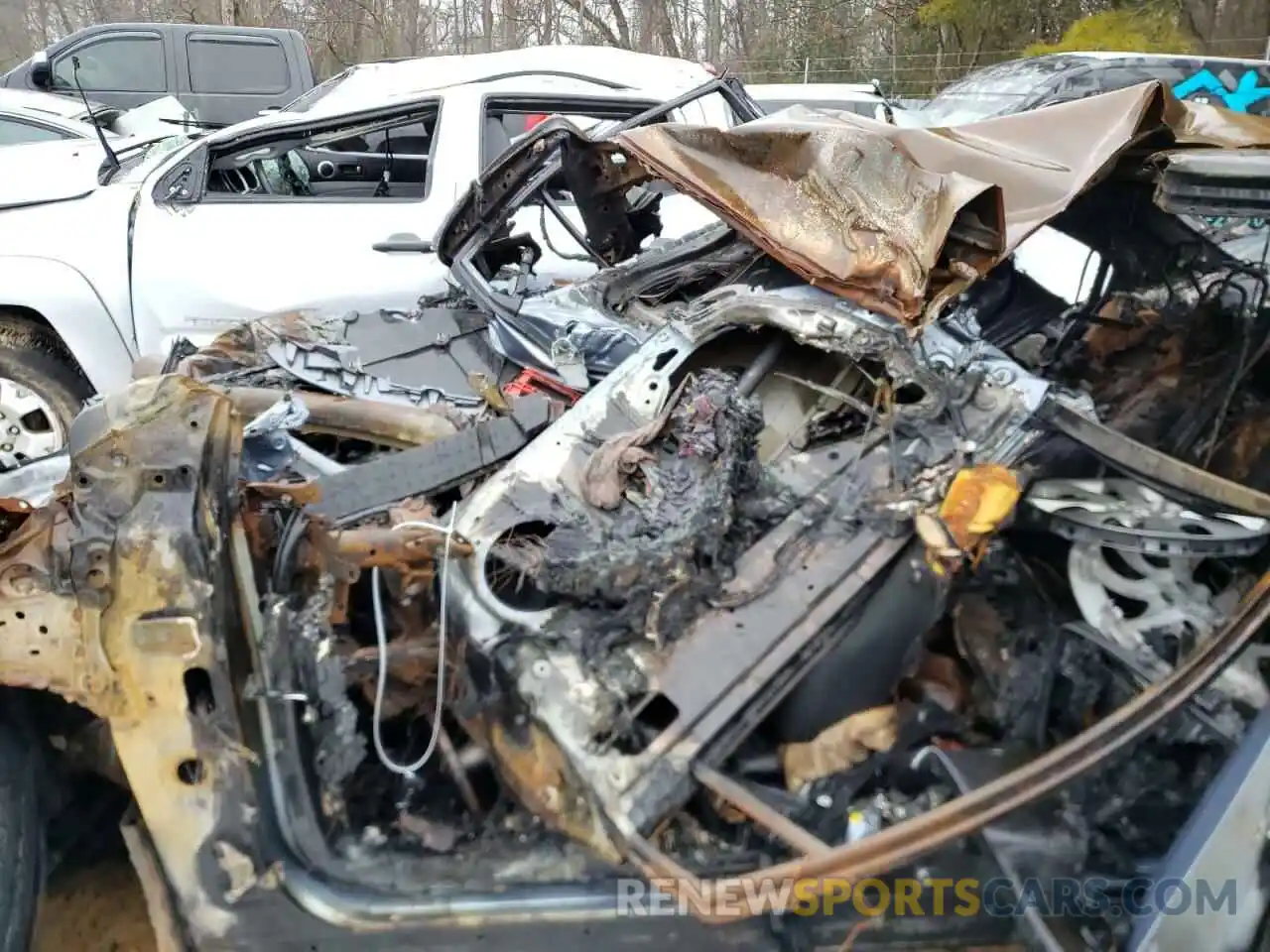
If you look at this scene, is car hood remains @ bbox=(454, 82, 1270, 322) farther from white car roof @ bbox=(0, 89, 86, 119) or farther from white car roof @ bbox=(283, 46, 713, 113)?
white car roof @ bbox=(0, 89, 86, 119)

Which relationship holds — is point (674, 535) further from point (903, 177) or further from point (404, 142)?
point (404, 142)

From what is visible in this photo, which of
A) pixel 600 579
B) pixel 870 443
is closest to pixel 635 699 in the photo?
pixel 600 579

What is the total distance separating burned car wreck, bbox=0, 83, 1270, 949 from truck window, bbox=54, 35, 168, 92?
33.5 feet

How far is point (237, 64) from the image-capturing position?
10477mm

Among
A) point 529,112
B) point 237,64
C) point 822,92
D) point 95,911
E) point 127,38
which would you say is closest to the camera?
point 95,911

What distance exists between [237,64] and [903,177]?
1020 centimetres

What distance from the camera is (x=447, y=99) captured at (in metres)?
4.96

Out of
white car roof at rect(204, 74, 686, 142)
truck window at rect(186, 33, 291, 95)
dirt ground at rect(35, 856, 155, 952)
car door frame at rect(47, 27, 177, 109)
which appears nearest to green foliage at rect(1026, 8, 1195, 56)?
truck window at rect(186, 33, 291, 95)

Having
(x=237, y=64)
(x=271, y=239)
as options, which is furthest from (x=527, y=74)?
(x=237, y=64)

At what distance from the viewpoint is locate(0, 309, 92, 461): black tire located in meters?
4.46

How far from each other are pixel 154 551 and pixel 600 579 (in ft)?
2.68

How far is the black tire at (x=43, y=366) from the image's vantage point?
4457 mm

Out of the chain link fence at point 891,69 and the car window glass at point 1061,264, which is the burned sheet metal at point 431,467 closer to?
the car window glass at point 1061,264

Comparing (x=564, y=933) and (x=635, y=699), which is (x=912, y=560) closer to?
(x=635, y=699)
